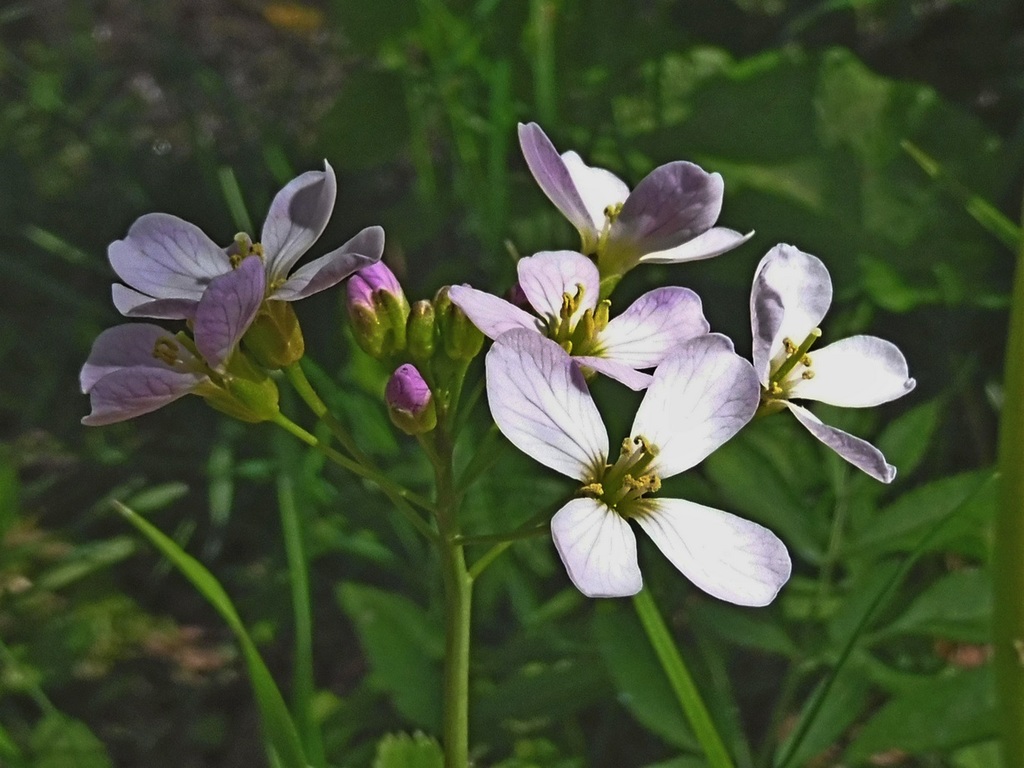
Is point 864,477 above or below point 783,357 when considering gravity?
below

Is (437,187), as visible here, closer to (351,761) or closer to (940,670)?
(351,761)

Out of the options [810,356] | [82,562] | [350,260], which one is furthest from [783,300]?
[82,562]

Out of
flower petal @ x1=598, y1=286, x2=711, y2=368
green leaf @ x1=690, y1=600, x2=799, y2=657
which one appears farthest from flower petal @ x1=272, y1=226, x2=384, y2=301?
green leaf @ x1=690, y1=600, x2=799, y2=657

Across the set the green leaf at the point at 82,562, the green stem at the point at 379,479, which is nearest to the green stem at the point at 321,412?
the green stem at the point at 379,479

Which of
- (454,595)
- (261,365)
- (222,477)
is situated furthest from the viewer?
(222,477)

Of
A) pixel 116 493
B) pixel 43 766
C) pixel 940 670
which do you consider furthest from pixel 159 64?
pixel 940 670

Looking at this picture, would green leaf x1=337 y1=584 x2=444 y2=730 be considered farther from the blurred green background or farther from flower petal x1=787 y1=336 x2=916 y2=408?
flower petal x1=787 y1=336 x2=916 y2=408
